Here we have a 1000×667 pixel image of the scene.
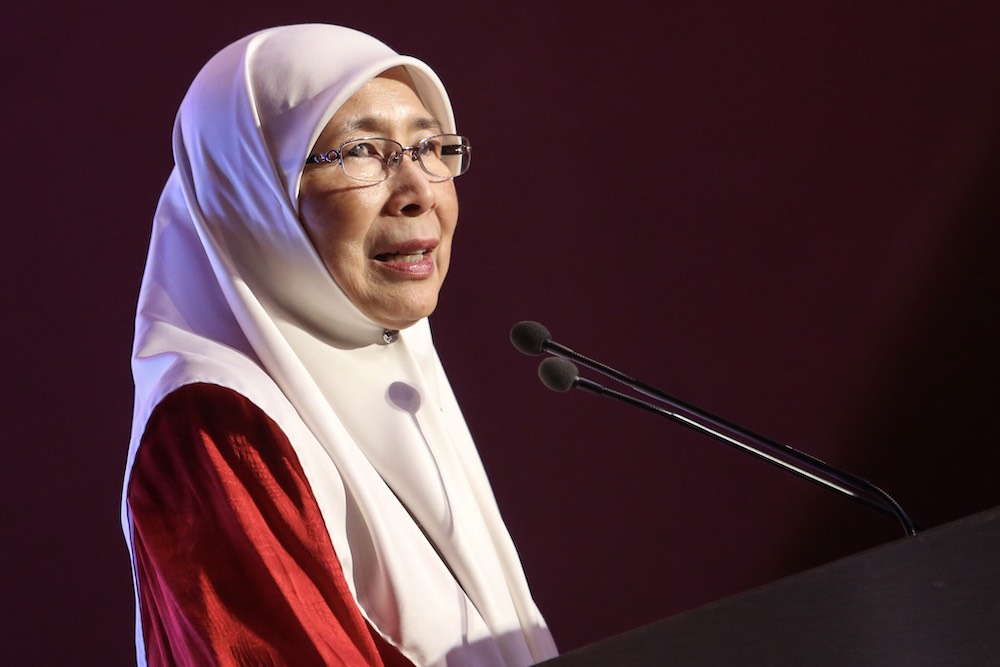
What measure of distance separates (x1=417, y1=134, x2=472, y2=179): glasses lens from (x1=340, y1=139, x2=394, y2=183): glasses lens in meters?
0.05

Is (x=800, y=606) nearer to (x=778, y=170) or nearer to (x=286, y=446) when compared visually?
(x=286, y=446)

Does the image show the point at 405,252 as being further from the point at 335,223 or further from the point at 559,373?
the point at 559,373

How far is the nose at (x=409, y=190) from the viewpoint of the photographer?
1.64 m

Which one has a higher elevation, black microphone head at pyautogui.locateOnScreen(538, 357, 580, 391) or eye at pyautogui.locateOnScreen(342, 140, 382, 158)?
eye at pyautogui.locateOnScreen(342, 140, 382, 158)

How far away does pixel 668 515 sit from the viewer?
3.03 meters

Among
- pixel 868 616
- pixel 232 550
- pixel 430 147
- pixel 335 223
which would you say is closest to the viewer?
pixel 868 616

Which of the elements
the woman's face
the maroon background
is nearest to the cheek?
the woman's face

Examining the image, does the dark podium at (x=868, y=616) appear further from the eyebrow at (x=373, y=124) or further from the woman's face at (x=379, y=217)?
the eyebrow at (x=373, y=124)

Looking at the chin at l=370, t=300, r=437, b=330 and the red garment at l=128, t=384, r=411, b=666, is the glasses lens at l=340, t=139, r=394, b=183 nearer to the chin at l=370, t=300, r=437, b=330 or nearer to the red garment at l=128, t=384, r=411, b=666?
the chin at l=370, t=300, r=437, b=330

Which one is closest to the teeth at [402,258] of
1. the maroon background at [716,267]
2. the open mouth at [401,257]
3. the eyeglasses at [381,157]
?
the open mouth at [401,257]

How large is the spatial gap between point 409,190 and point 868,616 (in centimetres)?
95

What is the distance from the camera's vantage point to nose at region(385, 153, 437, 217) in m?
1.64

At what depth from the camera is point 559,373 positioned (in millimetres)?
1469

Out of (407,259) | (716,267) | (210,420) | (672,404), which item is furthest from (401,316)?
(716,267)
